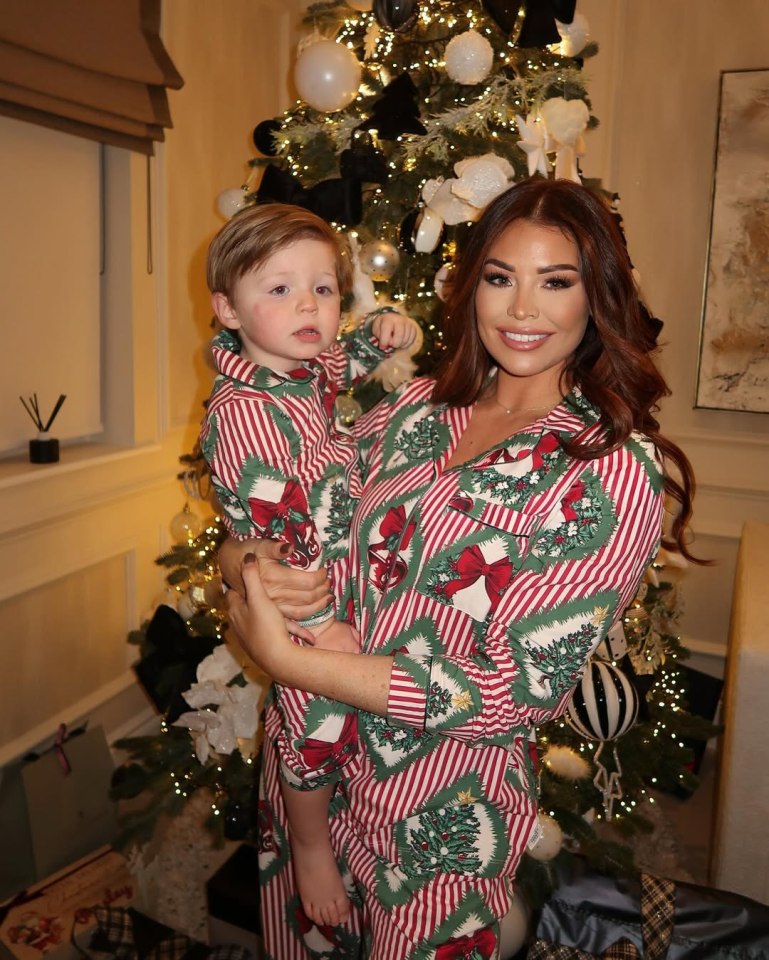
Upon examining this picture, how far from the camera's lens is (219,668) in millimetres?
2191

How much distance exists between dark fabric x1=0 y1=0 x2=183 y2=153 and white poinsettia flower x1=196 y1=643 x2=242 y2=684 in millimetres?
1521

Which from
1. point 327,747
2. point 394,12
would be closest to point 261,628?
point 327,747

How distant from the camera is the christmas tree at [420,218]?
A: 1891mm

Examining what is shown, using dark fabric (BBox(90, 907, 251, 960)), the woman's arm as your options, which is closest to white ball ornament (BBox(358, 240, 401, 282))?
the woman's arm

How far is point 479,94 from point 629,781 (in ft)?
5.92

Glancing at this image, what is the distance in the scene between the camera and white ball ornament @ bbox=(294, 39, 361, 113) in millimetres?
1906

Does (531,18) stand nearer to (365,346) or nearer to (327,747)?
(365,346)

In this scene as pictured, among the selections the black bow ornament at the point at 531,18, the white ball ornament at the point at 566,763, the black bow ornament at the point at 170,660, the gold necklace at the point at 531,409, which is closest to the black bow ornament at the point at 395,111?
the black bow ornament at the point at 531,18

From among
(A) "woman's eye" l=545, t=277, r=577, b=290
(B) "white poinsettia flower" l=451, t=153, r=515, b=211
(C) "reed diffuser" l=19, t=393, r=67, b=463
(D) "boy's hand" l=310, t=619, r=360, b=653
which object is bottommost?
(D) "boy's hand" l=310, t=619, r=360, b=653

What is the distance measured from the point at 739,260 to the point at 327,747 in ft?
9.13

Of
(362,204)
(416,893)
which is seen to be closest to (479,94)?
(362,204)

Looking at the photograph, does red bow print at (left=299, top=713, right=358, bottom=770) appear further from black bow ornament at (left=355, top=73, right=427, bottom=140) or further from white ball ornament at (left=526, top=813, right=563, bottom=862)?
black bow ornament at (left=355, top=73, right=427, bottom=140)

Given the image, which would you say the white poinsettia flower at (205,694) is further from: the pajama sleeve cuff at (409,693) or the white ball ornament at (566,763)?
the pajama sleeve cuff at (409,693)

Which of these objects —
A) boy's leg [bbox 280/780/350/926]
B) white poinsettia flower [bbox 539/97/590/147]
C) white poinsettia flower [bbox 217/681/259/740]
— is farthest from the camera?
white poinsettia flower [bbox 217/681/259/740]
